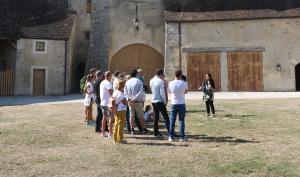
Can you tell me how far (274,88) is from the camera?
24719 mm

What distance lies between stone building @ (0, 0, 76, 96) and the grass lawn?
565 inches

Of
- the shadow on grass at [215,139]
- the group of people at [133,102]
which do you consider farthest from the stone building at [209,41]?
the shadow on grass at [215,139]

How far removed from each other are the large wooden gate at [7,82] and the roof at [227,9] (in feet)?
37.6

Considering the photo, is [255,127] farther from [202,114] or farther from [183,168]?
[183,168]

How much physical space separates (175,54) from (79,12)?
31.7 ft

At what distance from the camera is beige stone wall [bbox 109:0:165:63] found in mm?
26859

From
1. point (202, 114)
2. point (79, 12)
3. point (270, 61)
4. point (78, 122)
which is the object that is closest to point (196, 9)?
point (270, 61)

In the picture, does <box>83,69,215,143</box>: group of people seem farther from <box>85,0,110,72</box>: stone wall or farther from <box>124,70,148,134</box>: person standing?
<box>85,0,110,72</box>: stone wall

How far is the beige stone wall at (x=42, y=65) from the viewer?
2505 centimetres

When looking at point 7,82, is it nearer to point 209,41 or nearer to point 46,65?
point 46,65

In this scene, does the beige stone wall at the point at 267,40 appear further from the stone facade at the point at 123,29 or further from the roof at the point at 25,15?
the roof at the point at 25,15

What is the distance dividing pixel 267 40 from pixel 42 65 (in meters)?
15.6

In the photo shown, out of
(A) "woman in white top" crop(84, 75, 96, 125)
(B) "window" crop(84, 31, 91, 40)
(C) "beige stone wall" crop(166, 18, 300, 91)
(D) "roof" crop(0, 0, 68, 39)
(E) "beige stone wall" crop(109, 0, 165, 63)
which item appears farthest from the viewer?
(B) "window" crop(84, 31, 91, 40)

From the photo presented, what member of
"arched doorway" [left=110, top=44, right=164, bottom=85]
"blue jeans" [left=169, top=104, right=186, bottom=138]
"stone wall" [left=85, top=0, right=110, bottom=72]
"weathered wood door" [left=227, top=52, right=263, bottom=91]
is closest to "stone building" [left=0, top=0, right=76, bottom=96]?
"stone wall" [left=85, top=0, right=110, bottom=72]
